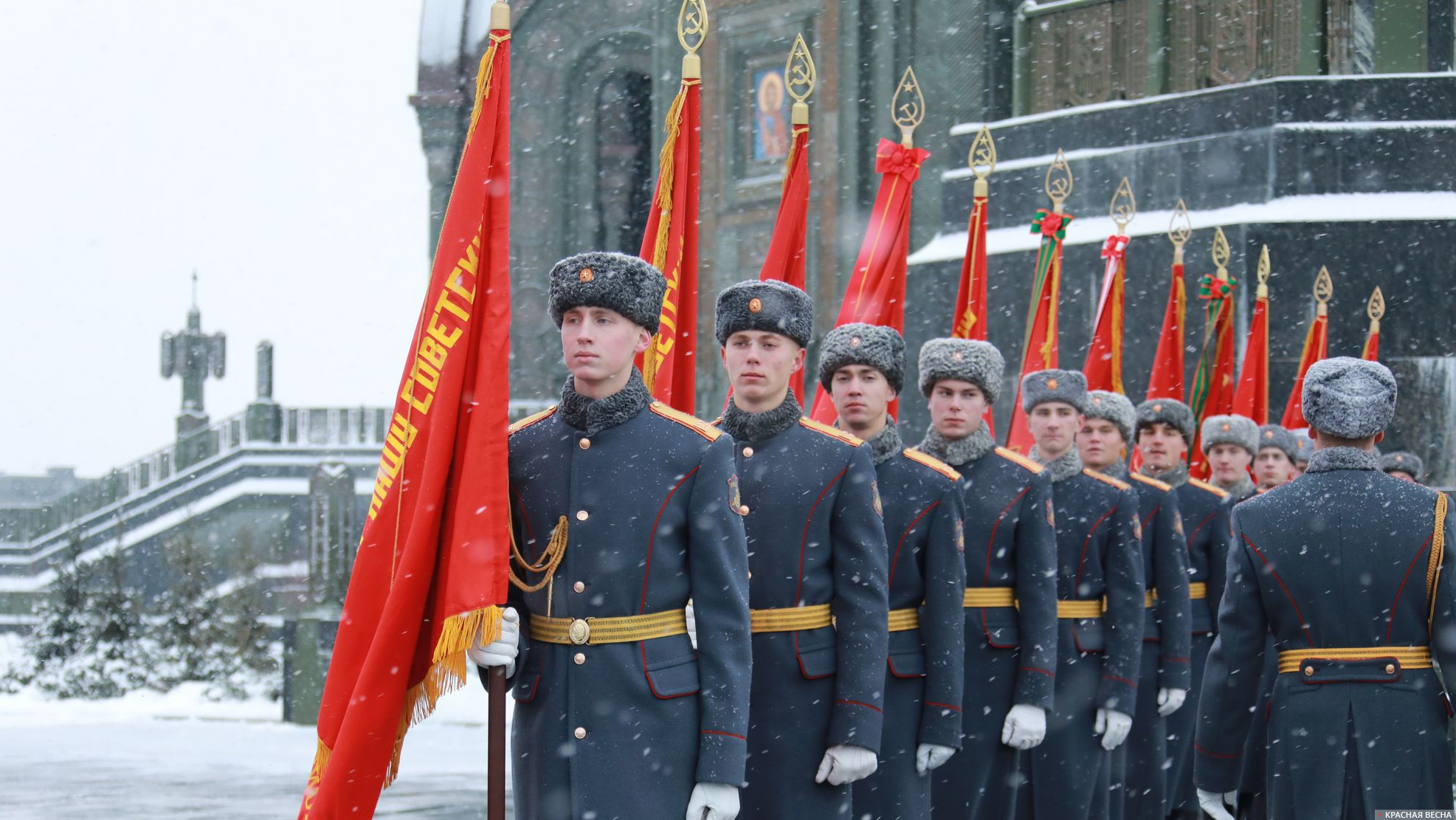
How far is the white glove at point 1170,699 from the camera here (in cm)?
704

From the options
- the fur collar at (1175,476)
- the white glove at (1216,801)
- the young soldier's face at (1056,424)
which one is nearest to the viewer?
the white glove at (1216,801)

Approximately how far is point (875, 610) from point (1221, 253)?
7070 millimetres

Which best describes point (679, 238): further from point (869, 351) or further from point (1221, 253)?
point (1221, 253)

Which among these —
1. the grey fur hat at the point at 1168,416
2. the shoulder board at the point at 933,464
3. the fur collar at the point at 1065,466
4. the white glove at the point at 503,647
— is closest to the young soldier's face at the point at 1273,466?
the grey fur hat at the point at 1168,416

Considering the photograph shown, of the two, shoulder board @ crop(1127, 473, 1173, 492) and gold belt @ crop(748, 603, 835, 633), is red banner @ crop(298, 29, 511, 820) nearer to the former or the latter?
gold belt @ crop(748, 603, 835, 633)

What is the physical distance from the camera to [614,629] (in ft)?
12.2

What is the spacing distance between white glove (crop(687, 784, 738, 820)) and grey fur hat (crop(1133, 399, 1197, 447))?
4.96m

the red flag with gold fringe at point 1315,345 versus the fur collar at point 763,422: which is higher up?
the red flag with gold fringe at point 1315,345

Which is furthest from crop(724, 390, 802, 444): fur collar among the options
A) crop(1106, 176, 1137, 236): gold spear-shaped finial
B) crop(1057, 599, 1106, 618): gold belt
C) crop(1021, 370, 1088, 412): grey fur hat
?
crop(1106, 176, 1137, 236): gold spear-shaped finial

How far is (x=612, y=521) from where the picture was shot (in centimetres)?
373

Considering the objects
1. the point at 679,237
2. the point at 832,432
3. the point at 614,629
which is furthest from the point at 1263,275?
the point at 614,629

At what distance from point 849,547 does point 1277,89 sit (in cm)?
852

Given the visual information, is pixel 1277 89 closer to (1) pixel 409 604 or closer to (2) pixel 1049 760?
(2) pixel 1049 760

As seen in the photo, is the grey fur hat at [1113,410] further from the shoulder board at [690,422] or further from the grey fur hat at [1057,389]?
the shoulder board at [690,422]
